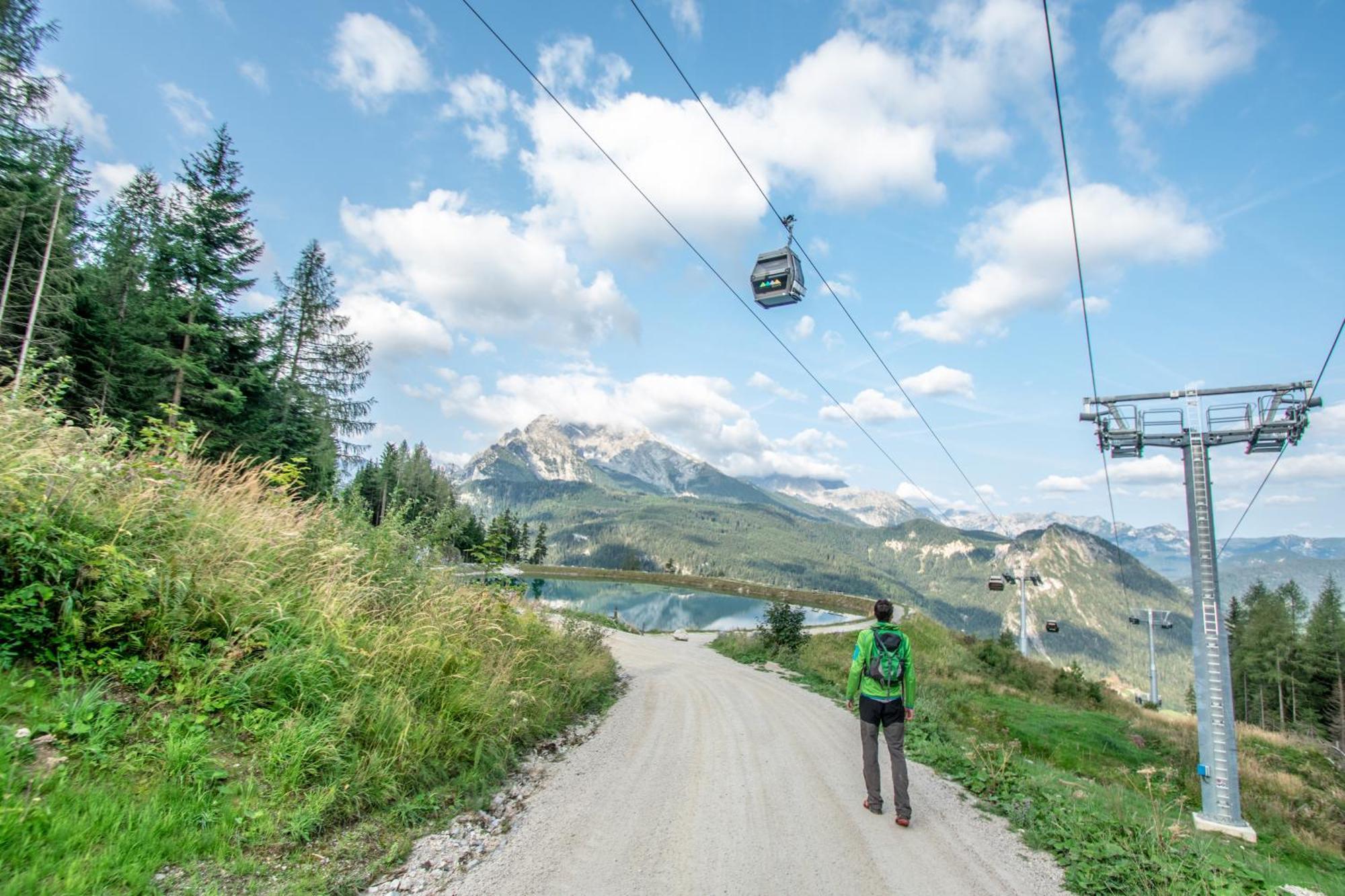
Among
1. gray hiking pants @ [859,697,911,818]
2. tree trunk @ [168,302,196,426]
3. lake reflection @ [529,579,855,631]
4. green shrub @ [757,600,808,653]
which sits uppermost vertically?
tree trunk @ [168,302,196,426]

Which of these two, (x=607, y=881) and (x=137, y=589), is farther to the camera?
(x=137, y=589)

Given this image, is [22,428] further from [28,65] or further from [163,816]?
[28,65]

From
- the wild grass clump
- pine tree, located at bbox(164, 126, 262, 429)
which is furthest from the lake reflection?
the wild grass clump

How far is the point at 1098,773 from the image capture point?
11406 mm

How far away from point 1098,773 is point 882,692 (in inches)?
391

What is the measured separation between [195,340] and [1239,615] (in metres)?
94.9

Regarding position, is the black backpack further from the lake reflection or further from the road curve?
the lake reflection

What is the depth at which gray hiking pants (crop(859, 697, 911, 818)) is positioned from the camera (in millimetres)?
5157

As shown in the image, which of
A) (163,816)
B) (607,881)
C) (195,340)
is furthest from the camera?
(195,340)

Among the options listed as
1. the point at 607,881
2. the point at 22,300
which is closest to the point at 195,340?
the point at 22,300

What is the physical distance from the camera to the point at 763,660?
19203mm

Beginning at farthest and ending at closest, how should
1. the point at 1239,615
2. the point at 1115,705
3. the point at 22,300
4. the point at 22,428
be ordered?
the point at 1239,615 → the point at 1115,705 → the point at 22,300 → the point at 22,428

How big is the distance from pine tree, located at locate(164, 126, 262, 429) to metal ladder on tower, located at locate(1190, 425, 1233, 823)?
96.2 feet

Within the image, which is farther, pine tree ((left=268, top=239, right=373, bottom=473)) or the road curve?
pine tree ((left=268, top=239, right=373, bottom=473))
